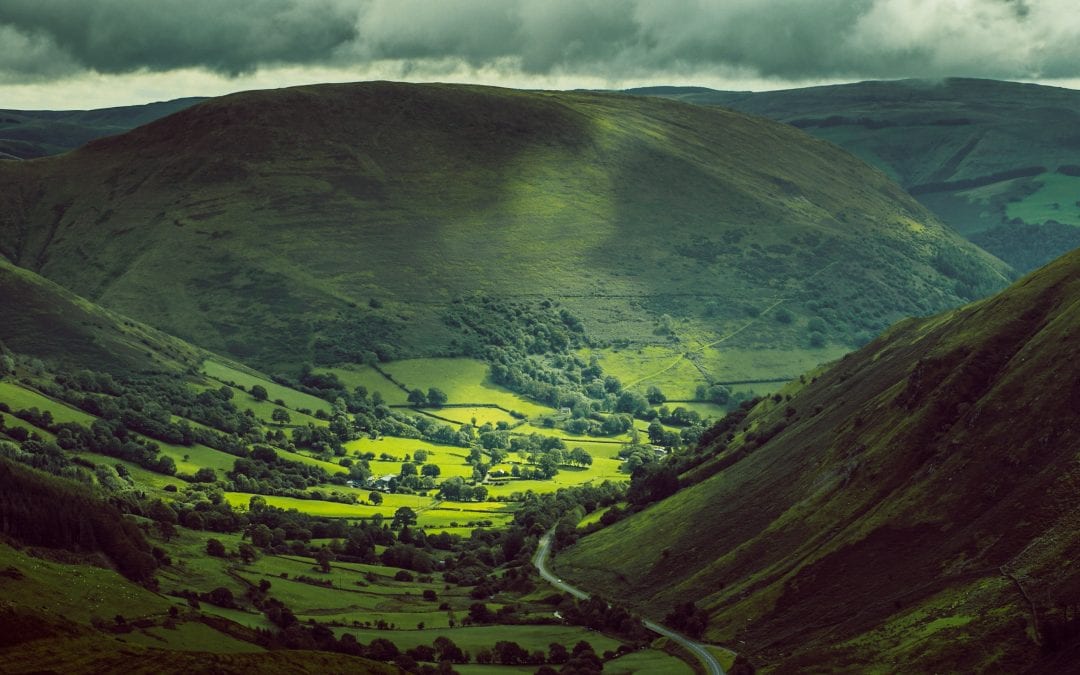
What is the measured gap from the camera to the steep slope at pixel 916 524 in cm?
10838

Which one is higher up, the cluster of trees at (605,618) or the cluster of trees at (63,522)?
the cluster of trees at (63,522)

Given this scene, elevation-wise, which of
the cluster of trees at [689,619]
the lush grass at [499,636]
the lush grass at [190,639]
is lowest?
the lush grass at [499,636]

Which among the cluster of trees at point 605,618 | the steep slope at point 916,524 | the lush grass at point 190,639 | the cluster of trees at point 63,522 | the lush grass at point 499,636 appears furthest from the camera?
the cluster of trees at point 605,618

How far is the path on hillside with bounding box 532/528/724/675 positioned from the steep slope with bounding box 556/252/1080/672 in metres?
2.44

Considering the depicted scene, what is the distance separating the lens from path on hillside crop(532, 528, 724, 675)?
411ft

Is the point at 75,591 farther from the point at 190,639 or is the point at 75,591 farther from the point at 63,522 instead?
the point at 63,522

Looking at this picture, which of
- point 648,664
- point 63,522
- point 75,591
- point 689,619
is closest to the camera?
point 75,591

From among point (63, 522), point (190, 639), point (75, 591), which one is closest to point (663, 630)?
point (190, 639)

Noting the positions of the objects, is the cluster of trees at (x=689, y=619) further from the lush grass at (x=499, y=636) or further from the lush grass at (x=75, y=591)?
the lush grass at (x=75, y=591)

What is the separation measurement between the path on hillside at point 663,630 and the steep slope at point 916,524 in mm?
2437

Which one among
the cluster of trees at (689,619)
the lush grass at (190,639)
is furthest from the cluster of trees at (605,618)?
the lush grass at (190,639)

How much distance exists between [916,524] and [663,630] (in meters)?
28.8

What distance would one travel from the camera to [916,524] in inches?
5054

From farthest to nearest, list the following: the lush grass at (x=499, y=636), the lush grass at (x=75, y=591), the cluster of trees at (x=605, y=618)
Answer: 1. the cluster of trees at (x=605, y=618)
2. the lush grass at (x=499, y=636)
3. the lush grass at (x=75, y=591)
